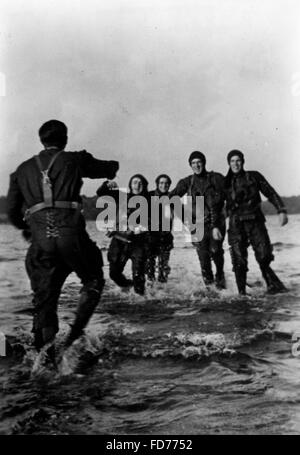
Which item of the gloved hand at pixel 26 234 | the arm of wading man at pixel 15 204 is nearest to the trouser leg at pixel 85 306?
the gloved hand at pixel 26 234

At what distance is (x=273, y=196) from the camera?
6922 millimetres

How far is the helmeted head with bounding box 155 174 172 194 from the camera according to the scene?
27.1 ft

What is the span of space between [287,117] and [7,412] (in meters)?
A: 3.63

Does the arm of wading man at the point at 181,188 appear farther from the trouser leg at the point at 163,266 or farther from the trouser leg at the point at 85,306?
the trouser leg at the point at 85,306

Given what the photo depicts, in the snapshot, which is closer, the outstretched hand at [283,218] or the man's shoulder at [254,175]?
the outstretched hand at [283,218]

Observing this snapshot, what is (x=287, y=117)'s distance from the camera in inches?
208

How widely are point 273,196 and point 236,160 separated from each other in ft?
2.15

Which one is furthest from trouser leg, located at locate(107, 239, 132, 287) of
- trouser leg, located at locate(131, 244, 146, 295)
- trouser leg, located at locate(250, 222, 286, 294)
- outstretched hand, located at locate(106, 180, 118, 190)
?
outstretched hand, located at locate(106, 180, 118, 190)

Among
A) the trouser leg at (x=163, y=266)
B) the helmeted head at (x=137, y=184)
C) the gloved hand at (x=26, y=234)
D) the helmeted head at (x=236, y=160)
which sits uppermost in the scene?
the helmeted head at (x=236, y=160)

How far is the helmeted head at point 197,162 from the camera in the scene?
7.54m

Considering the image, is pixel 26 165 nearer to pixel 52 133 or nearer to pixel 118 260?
pixel 52 133

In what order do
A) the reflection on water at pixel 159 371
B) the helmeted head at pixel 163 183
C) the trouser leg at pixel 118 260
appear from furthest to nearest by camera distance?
the helmeted head at pixel 163 183, the trouser leg at pixel 118 260, the reflection on water at pixel 159 371

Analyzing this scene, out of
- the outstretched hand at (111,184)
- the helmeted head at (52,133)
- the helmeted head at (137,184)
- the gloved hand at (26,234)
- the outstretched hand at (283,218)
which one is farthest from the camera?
the helmeted head at (137,184)

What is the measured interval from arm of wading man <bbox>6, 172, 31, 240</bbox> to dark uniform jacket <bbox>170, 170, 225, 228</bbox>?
357 cm
